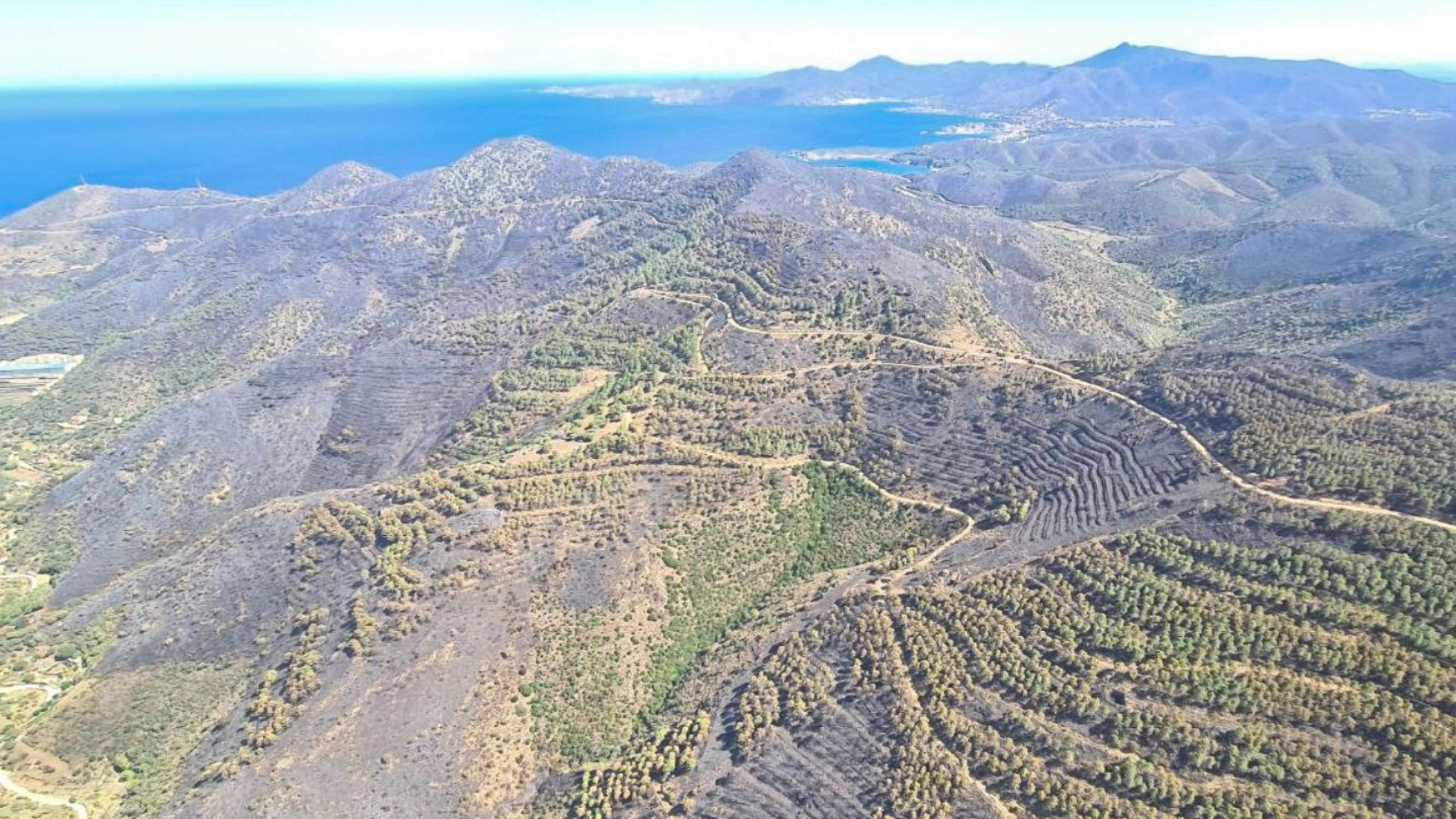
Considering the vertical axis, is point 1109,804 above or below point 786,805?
above

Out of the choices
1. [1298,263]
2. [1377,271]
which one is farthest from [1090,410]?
[1298,263]

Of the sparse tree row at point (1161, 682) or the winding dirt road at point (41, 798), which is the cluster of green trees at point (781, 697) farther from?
the winding dirt road at point (41, 798)

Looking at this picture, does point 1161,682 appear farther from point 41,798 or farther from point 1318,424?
point 41,798

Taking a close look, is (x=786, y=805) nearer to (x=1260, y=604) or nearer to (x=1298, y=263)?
(x=1260, y=604)

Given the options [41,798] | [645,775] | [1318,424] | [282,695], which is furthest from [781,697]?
[41,798]

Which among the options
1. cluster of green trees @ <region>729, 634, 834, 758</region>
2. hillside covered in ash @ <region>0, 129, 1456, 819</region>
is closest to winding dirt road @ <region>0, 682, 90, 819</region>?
hillside covered in ash @ <region>0, 129, 1456, 819</region>

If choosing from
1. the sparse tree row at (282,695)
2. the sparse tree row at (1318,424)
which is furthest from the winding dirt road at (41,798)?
the sparse tree row at (1318,424)
